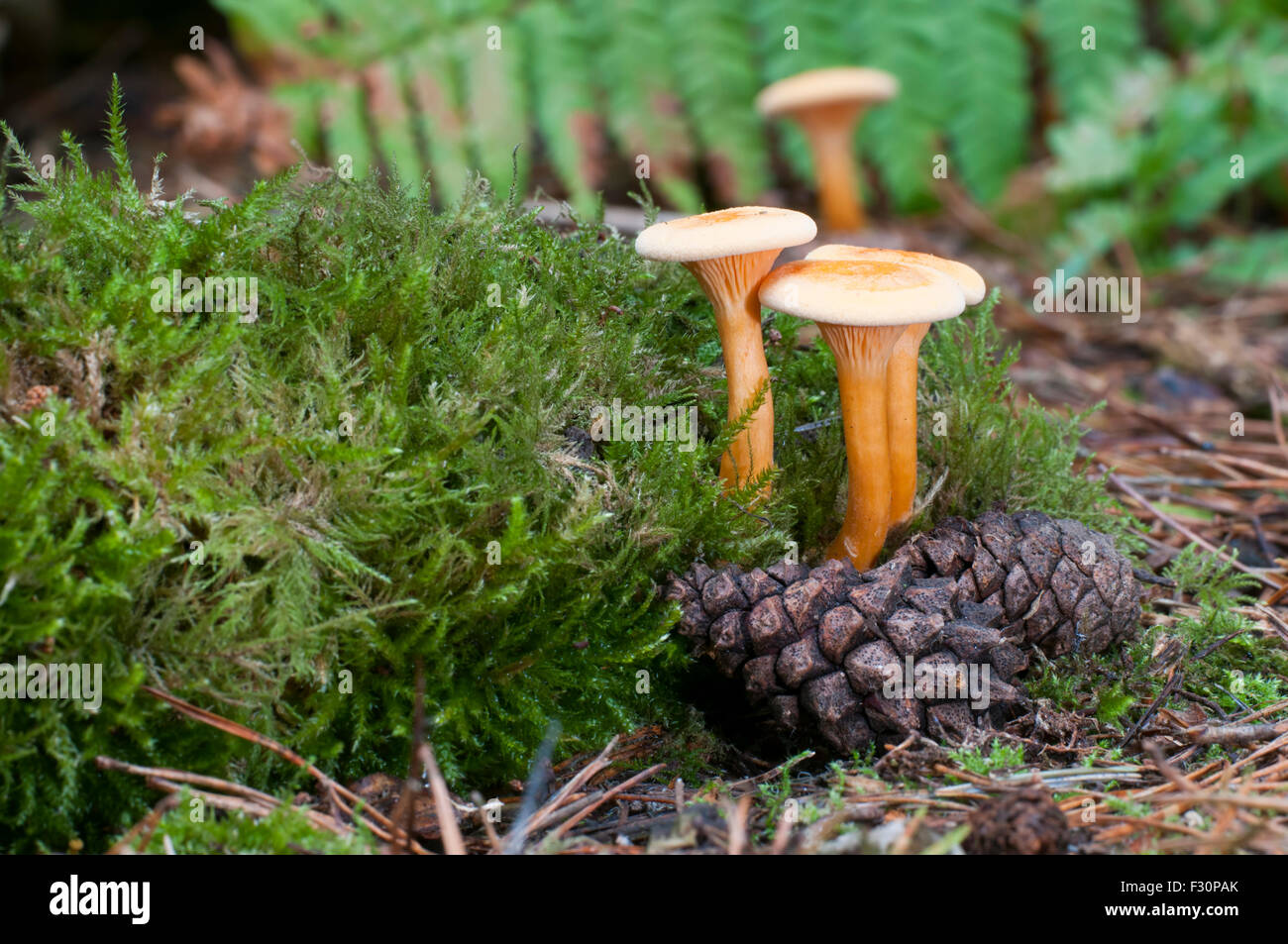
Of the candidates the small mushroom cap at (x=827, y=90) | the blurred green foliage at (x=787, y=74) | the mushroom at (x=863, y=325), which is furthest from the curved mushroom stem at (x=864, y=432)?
the small mushroom cap at (x=827, y=90)

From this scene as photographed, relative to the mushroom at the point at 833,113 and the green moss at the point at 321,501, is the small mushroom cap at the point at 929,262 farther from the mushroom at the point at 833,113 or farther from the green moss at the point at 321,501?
the mushroom at the point at 833,113

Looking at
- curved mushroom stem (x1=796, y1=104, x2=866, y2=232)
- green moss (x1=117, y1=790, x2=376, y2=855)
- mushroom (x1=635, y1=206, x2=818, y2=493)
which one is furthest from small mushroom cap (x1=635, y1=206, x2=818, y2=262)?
curved mushroom stem (x1=796, y1=104, x2=866, y2=232)

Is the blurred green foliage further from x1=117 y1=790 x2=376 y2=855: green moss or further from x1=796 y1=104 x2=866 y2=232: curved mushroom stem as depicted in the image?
x1=117 y1=790 x2=376 y2=855: green moss

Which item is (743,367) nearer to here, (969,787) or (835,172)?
(969,787)

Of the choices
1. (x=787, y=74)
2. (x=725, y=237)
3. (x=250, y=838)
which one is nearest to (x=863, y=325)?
(x=725, y=237)

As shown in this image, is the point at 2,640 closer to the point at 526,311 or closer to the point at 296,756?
the point at 296,756
